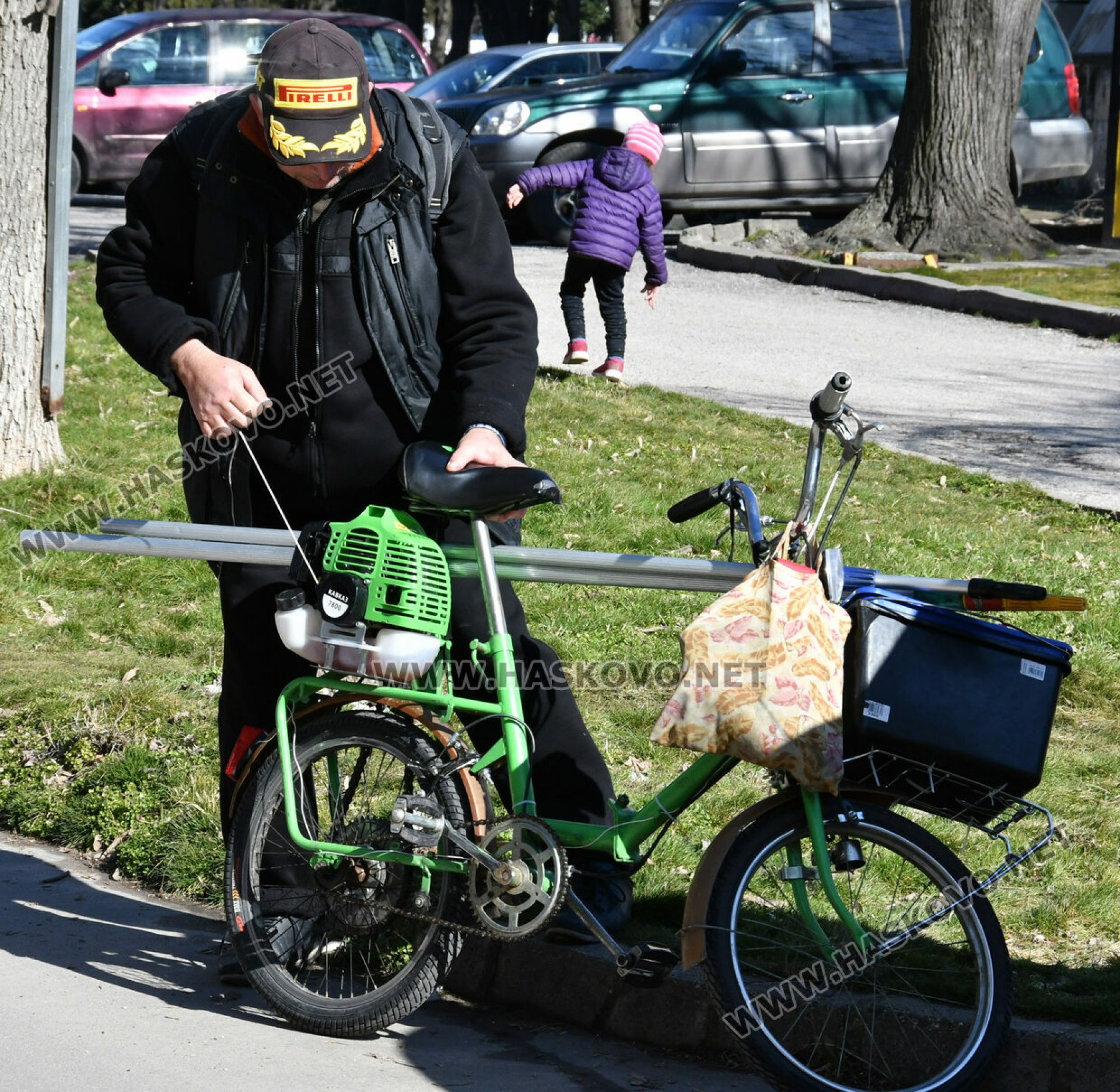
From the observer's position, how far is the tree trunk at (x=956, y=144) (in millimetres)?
13367

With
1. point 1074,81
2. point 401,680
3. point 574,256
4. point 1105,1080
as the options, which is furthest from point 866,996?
point 1074,81

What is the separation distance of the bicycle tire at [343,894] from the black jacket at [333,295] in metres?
0.55

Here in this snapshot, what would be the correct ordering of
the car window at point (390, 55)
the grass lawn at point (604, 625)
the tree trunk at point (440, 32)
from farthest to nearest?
the tree trunk at point (440, 32)
the car window at point (390, 55)
the grass lawn at point (604, 625)

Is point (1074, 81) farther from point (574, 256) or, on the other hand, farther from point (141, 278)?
point (141, 278)

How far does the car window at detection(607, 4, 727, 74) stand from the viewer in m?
14.9

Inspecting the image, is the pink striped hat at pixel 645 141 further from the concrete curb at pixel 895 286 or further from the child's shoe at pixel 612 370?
the concrete curb at pixel 895 286

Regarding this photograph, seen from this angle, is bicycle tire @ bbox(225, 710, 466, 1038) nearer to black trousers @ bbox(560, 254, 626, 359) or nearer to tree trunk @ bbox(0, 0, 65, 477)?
tree trunk @ bbox(0, 0, 65, 477)

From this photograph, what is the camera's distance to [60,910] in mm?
4215

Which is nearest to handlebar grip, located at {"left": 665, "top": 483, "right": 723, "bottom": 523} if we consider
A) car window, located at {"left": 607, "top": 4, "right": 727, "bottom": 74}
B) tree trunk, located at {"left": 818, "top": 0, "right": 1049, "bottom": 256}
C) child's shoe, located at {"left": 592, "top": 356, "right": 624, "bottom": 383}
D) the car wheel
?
child's shoe, located at {"left": 592, "top": 356, "right": 624, "bottom": 383}

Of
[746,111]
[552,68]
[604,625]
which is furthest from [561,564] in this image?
[552,68]

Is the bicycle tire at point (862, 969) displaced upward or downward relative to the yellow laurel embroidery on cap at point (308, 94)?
downward

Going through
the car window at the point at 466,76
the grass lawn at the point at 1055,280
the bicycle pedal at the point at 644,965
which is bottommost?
the bicycle pedal at the point at 644,965

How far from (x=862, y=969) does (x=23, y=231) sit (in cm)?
570

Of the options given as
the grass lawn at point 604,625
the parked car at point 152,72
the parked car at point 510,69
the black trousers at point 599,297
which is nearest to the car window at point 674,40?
the parked car at point 510,69
